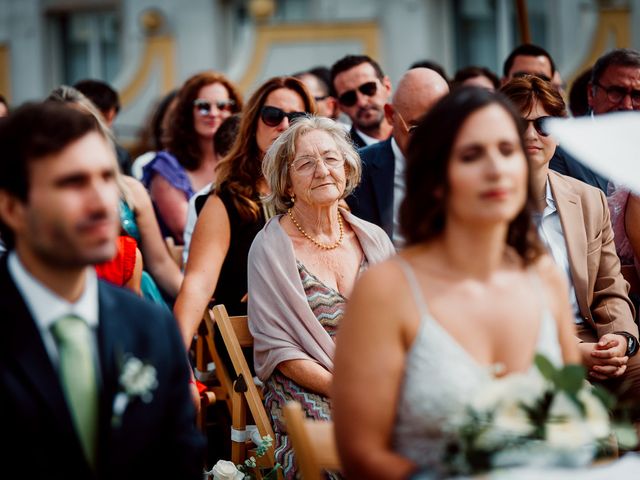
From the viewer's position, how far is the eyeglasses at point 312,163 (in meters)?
4.75

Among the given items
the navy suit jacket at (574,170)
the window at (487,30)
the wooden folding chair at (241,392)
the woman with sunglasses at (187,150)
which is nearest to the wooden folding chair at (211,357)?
the wooden folding chair at (241,392)

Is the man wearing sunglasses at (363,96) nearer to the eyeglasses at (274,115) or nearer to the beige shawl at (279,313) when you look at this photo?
the eyeglasses at (274,115)

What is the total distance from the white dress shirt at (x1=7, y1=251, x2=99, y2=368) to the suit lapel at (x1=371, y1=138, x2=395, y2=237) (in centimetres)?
277

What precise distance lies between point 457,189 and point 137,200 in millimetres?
2705

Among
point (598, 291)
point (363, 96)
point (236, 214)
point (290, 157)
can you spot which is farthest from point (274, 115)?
point (598, 291)

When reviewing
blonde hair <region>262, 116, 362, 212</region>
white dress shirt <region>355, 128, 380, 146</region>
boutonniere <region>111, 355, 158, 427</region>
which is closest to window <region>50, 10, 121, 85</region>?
white dress shirt <region>355, 128, 380, 146</region>

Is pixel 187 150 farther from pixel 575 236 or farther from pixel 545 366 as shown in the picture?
pixel 545 366

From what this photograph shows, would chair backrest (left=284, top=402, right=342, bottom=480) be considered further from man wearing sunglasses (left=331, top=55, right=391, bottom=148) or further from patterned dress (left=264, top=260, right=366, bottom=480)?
man wearing sunglasses (left=331, top=55, right=391, bottom=148)

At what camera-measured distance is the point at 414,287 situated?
9.60 ft

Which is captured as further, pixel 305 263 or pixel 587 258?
pixel 587 258

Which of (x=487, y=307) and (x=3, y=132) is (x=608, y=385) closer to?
(x=487, y=307)

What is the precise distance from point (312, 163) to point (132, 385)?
216 centimetres

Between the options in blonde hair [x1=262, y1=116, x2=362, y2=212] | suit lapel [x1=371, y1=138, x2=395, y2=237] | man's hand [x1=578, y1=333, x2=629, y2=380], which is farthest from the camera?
suit lapel [x1=371, y1=138, x2=395, y2=237]

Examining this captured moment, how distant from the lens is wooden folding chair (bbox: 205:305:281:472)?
4.52 meters
